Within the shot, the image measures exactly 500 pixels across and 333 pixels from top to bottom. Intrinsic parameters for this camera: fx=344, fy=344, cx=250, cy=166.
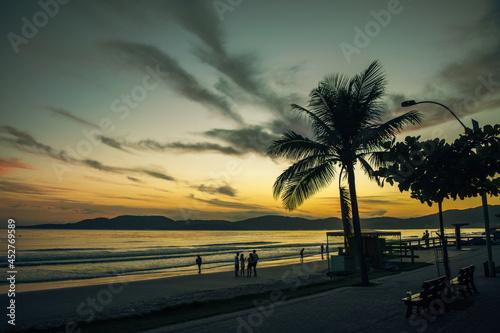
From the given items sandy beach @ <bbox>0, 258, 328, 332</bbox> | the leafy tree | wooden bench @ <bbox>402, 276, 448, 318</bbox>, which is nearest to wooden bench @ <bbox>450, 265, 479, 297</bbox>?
wooden bench @ <bbox>402, 276, 448, 318</bbox>

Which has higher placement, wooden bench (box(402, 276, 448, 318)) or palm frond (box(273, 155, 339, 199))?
palm frond (box(273, 155, 339, 199))

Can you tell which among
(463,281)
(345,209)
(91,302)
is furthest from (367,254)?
(91,302)

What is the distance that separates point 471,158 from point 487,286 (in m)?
6.70

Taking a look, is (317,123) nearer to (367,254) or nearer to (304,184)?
(304,184)

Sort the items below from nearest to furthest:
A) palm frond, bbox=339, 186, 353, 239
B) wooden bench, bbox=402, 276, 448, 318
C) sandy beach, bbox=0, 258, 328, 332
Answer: wooden bench, bbox=402, 276, 448, 318 → sandy beach, bbox=0, 258, 328, 332 → palm frond, bbox=339, 186, 353, 239

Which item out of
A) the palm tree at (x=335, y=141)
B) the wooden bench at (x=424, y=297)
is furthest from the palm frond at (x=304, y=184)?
the wooden bench at (x=424, y=297)

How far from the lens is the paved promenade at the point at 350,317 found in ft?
26.3

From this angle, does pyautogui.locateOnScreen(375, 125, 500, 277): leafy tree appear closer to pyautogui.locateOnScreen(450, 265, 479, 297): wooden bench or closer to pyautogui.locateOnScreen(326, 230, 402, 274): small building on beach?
pyautogui.locateOnScreen(450, 265, 479, 297): wooden bench

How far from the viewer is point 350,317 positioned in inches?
361

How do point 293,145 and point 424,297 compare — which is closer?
point 424,297

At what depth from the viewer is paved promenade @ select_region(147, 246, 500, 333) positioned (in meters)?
8.03

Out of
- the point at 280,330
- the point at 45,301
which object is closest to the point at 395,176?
the point at 280,330

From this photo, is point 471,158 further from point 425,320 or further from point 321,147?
point 321,147

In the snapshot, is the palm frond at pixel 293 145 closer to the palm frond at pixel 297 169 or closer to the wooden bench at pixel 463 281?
the palm frond at pixel 297 169
